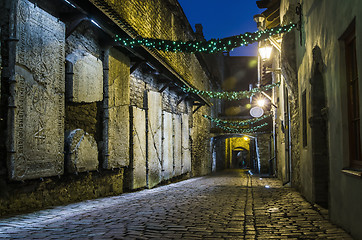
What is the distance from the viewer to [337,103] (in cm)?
479

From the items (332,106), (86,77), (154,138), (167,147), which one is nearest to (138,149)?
(154,138)

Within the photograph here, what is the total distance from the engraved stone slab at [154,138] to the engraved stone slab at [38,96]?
4703 millimetres

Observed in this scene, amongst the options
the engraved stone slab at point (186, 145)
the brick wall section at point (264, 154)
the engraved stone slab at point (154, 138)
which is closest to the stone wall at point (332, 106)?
the engraved stone slab at point (154, 138)

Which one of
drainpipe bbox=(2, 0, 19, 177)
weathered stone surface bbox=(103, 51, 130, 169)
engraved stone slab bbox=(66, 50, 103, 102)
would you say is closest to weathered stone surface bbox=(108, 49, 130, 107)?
weathered stone surface bbox=(103, 51, 130, 169)

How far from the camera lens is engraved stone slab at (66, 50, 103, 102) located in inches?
278

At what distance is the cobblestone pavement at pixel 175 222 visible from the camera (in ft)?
14.0

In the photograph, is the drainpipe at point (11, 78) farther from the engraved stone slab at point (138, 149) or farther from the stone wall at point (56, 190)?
the engraved stone slab at point (138, 149)

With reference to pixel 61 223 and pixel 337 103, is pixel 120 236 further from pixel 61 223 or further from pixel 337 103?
pixel 337 103

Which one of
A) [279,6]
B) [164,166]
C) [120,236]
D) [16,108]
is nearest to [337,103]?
[120,236]

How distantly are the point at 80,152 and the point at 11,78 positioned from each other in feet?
7.52

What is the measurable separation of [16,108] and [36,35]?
135 cm

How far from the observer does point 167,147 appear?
42.7ft

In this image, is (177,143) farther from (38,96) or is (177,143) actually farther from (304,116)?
(38,96)

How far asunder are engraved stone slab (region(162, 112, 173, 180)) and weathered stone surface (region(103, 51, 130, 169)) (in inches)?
129
